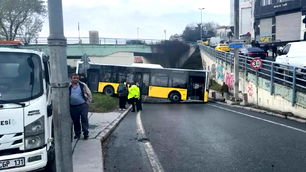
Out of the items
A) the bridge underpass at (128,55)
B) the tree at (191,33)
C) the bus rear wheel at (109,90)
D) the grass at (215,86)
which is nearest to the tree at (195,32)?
the tree at (191,33)

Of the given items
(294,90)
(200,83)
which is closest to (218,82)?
(200,83)

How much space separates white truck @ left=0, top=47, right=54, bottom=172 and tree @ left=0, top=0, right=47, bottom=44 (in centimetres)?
3690

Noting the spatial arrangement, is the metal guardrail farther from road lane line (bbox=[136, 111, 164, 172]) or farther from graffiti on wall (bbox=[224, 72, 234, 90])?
road lane line (bbox=[136, 111, 164, 172])

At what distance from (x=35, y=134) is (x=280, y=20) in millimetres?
41212

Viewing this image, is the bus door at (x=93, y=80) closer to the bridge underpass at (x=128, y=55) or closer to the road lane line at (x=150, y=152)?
the bridge underpass at (x=128, y=55)

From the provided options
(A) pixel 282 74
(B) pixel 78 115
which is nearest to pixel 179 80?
(A) pixel 282 74

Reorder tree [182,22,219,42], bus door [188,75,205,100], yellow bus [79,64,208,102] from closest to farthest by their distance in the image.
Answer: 1. bus door [188,75,205,100]
2. yellow bus [79,64,208,102]
3. tree [182,22,219,42]

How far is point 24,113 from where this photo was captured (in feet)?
15.7

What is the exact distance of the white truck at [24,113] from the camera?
4719 mm

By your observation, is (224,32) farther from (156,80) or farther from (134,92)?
(134,92)

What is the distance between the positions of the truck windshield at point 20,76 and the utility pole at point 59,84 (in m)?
1.98

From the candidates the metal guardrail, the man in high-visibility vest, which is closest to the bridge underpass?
the man in high-visibility vest

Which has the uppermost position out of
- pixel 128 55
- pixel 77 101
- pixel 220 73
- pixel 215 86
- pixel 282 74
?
pixel 128 55

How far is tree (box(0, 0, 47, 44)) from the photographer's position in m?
41.0
